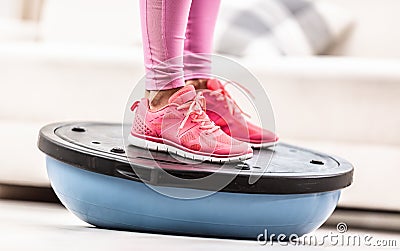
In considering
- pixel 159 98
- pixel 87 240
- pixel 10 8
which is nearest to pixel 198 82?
pixel 159 98

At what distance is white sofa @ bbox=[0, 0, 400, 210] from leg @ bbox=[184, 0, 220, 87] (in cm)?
39

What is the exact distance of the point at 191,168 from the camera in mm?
1257

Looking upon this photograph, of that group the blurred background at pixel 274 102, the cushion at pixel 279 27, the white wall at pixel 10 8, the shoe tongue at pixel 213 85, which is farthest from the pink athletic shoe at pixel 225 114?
the white wall at pixel 10 8

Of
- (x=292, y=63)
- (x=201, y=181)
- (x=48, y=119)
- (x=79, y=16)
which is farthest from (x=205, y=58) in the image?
(x=79, y=16)

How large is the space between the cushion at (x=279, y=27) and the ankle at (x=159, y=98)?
2.60 ft

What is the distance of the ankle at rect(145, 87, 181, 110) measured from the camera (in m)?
1.35

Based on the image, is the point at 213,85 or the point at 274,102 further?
the point at 274,102

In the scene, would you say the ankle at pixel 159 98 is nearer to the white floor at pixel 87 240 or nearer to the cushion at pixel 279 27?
the white floor at pixel 87 240

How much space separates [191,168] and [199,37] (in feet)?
1.13

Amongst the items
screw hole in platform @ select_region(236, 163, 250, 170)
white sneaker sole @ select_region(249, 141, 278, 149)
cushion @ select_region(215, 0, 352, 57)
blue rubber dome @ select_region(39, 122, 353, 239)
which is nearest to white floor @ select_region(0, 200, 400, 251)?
blue rubber dome @ select_region(39, 122, 353, 239)

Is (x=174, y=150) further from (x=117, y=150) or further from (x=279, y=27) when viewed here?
(x=279, y=27)

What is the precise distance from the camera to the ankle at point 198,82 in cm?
148

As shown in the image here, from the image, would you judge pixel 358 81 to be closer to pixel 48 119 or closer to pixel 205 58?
pixel 205 58

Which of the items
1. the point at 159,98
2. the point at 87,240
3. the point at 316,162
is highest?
the point at 159,98
